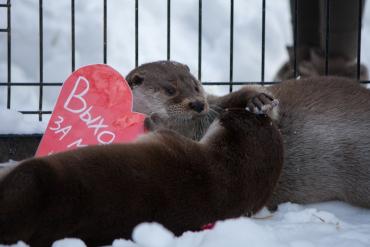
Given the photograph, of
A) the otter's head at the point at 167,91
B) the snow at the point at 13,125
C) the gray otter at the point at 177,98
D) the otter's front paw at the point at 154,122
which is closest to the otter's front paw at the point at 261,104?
the gray otter at the point at 177,98

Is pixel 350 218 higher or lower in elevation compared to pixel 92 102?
lower

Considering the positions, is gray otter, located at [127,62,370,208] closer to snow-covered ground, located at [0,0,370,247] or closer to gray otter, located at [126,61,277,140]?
gray otter, located at [126,61,277,140]

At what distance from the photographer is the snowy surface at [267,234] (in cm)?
219

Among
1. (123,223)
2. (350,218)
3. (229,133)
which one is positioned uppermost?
(229,133)

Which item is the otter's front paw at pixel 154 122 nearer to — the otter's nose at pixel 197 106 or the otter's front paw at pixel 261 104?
the otter's nose at pixel 197 106

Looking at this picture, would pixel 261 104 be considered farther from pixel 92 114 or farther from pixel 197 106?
pixel 92 114

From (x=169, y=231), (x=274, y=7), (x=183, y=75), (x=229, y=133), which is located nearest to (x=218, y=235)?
(x=169, y=231)

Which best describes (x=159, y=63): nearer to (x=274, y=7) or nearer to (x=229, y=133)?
(x=229, y=133)

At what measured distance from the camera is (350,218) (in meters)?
3.10

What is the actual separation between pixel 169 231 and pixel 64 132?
3.44 ft

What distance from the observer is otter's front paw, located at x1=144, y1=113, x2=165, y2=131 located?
124 inches

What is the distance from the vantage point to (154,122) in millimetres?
3230

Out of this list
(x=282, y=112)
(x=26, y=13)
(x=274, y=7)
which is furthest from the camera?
(x=274, y=7)

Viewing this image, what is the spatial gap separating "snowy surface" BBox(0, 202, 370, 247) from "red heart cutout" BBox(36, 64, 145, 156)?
657mm
